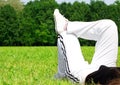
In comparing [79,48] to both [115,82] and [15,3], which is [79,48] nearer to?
[115,82]

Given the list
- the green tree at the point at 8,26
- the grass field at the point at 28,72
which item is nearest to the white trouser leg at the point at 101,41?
the grass field at the point at 28,72

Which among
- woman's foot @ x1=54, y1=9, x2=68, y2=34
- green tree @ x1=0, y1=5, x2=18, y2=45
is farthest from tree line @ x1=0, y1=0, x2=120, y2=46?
woman's foot @ x1=54, y1=9, x2=68, y2=34

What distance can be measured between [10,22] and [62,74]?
6815cm

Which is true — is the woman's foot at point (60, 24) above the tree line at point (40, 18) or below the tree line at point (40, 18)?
above

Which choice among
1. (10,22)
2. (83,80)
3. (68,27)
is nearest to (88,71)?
(83,80)

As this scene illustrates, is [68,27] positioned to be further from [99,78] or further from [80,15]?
[80,15]

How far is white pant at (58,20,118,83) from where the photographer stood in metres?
6.10

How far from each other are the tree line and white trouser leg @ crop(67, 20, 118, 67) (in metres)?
64.5

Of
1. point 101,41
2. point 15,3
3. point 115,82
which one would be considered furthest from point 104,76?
point 15,3

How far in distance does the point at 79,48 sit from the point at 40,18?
241ft

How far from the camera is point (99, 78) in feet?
17.1

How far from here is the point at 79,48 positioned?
20.9 ft

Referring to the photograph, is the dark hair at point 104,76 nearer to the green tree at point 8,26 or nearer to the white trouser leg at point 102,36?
the white trouser leg at point 102,36

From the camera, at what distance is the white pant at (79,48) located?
20.0 feet
